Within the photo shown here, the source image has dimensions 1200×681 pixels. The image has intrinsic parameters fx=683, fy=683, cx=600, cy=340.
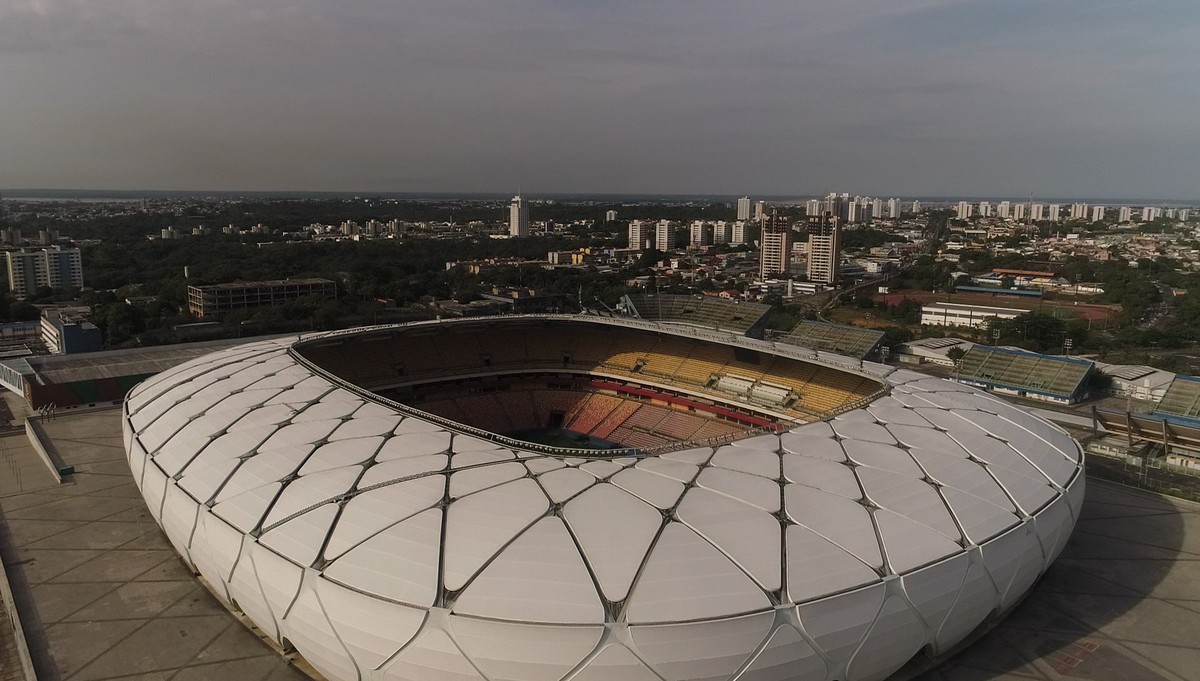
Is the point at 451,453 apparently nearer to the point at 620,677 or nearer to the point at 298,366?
the point at 620,677

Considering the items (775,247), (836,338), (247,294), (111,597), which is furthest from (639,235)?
(111,597)

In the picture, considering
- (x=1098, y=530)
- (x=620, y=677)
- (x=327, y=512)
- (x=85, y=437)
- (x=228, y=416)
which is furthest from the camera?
(x=85, y=437)

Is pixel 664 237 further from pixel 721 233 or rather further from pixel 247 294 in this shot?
pixel 247 294

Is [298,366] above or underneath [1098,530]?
above

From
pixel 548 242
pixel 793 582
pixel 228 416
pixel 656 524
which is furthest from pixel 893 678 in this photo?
pixel 548 242

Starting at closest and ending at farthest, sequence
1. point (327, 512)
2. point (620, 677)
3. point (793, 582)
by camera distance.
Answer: point (620, 677) → point (793, 582) → point (327, 512)

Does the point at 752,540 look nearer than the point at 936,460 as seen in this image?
Yes

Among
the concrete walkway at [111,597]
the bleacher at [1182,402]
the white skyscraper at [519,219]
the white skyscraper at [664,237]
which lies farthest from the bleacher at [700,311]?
the white skyscraper at [519,219]
